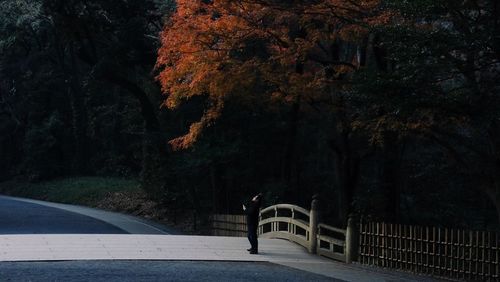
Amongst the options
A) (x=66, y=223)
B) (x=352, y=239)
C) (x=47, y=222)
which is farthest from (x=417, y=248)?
(x=47, y=222)

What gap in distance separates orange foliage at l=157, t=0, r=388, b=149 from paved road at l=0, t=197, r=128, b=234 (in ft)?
27.1

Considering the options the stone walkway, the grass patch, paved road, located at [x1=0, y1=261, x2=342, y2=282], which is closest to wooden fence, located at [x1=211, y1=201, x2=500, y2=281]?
the stone walkway

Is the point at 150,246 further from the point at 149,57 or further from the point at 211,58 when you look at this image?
the point at 149,57

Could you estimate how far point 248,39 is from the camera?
55.5 ft

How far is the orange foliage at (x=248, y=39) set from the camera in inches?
624

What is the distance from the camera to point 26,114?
164ft

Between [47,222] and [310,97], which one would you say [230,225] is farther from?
[47,222]

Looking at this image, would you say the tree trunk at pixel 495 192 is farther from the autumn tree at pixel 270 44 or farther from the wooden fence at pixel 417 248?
the autumn tree at pixel 270 44

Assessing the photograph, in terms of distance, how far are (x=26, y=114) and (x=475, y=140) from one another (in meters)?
40.3

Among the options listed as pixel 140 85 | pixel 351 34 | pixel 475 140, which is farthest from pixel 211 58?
pixel 140 85

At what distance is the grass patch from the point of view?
1559 inches

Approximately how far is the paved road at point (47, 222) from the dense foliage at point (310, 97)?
414 cm

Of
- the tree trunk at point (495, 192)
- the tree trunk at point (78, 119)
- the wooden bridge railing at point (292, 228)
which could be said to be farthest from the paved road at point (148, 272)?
the tree trunk at point (78, 119)

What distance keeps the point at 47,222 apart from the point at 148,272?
16.2 m
